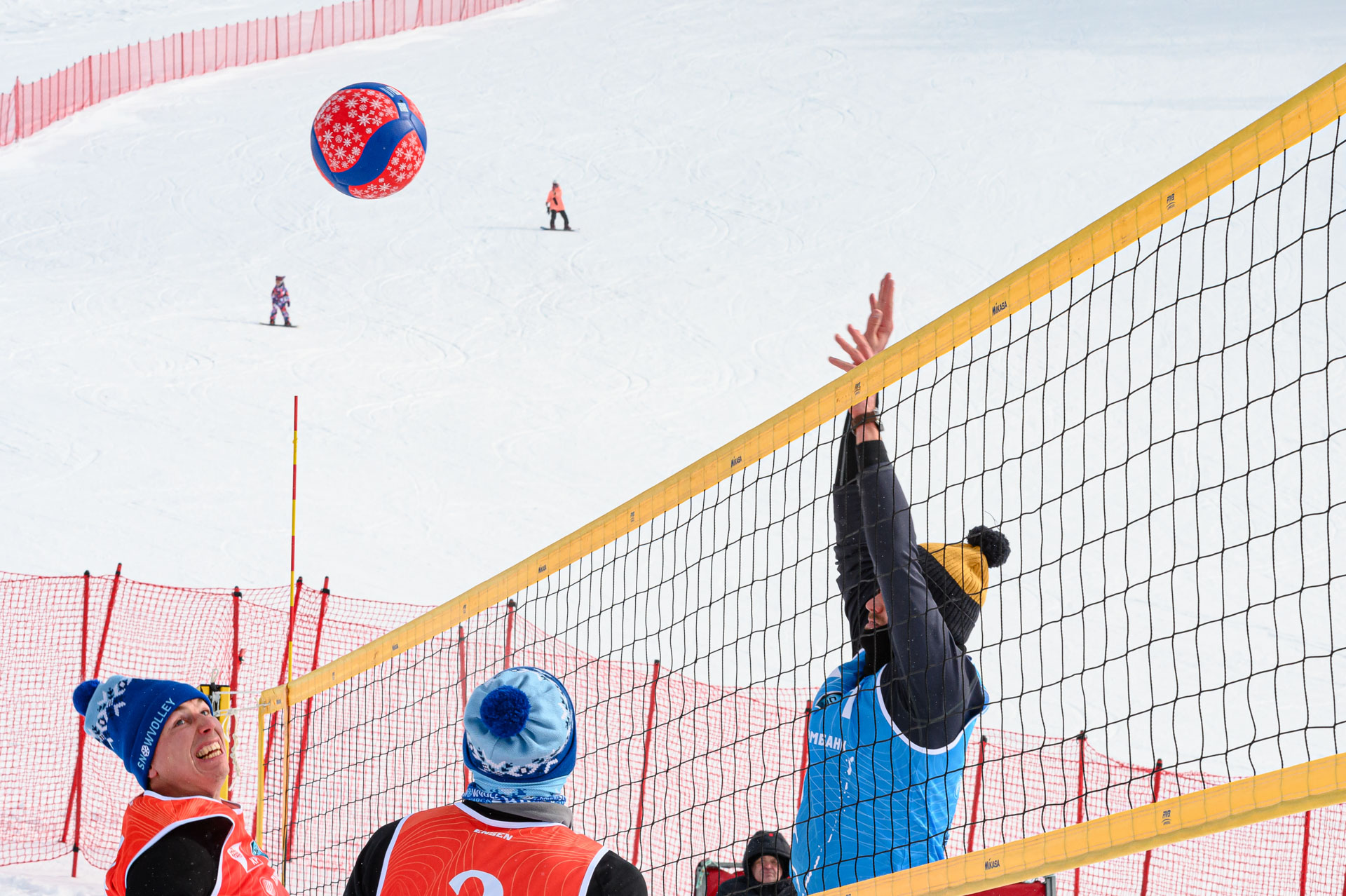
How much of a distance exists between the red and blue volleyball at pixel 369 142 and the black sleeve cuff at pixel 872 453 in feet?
27.4

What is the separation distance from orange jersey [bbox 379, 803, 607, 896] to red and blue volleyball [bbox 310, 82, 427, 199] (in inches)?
353

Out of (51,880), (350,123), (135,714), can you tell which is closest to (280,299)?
(350,123)

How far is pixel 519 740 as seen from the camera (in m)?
2.42

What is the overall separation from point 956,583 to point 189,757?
1.84 m

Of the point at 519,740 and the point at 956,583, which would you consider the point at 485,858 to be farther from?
the point at 956,583

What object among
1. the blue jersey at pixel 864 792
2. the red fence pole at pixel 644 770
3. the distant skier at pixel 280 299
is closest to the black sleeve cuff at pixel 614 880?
the blue jersey at pixel 864 792

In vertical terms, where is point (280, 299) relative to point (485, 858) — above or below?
above

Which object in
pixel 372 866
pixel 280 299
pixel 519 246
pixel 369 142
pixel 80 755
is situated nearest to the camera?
pixel 372 866

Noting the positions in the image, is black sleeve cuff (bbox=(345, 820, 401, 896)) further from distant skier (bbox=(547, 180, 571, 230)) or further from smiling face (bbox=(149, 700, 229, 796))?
distant skier (bbox=(547, 180, 571, 230))

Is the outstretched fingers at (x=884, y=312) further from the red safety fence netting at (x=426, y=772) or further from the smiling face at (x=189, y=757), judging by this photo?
the red safety fence netting at (x=426, y=772)

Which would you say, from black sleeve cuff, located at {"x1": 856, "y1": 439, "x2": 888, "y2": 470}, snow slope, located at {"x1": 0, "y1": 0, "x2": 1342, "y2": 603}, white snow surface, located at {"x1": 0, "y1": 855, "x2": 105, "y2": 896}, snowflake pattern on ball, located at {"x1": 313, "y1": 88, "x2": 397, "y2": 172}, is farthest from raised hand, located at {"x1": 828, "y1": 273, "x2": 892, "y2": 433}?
snow slope, located at {"x1": 0, "y1": 0, "x2": 1342, "y2": 603}

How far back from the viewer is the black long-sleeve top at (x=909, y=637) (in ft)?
9.53

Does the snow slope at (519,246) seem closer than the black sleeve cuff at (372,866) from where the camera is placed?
No

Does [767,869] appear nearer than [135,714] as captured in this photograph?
No
